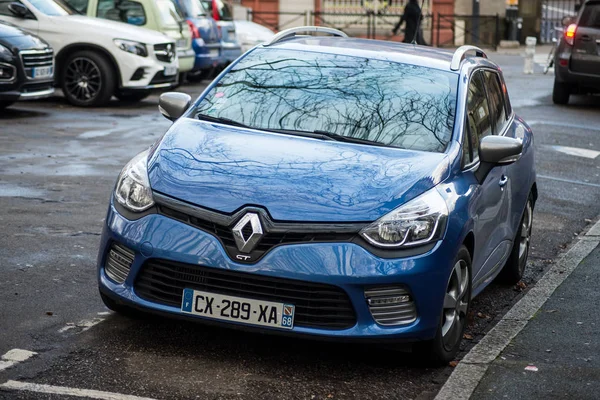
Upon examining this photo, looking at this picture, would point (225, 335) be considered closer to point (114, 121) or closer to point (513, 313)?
point (513, 313)

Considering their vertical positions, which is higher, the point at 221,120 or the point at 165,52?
the point at 221,120

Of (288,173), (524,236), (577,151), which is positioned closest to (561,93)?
(577,151)

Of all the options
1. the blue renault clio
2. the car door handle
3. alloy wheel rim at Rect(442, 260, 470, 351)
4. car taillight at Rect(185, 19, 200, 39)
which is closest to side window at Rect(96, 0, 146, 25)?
car taillight at Rect(185, 19, 200, 39)

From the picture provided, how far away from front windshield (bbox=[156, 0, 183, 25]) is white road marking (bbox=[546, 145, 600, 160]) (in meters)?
7.70

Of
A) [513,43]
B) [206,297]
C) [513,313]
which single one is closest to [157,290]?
[206,297]

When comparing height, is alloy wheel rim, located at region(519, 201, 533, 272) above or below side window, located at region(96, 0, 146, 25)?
below

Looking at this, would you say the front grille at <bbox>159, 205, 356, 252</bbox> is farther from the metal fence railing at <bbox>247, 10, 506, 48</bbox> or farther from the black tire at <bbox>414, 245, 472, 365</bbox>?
the metal fence railing at <bbox>247, 10, 506, 48</bbox>

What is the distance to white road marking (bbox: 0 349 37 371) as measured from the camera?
18.4ft

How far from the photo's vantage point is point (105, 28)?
1833cm

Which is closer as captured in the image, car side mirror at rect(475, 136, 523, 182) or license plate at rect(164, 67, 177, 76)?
car side mirror at rect(475, 136, 523, 182)

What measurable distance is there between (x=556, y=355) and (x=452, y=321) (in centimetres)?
64

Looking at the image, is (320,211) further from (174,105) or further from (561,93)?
(561,93)

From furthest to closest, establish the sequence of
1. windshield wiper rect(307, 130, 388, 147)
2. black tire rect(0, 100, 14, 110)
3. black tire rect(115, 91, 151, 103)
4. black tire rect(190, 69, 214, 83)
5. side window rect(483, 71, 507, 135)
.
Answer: black tire rect(190, 69, 214, 83) < black tire rect(115, 91, 151, 103) < black tire rect(0, 100, 14, 110) < side window rect(483, 71, 507, 135) < windshield wiper rect(307, 130, 388, 147)

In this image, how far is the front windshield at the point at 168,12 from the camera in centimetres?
2072
